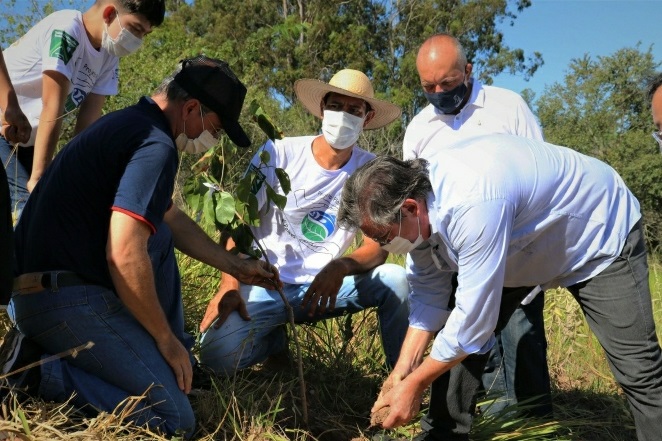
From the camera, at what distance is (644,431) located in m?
2.68

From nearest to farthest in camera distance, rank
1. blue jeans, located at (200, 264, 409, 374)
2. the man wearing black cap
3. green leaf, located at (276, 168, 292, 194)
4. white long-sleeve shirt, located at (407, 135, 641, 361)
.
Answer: white long-sleeve shirt, located at (407, 135, 641, 361) → the man wearing black cap → green leaf, located at (276, 168, 292, 194) → blue jeans, located at (200, 264, 409, 374)

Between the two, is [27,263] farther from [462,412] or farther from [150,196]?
[462,412]

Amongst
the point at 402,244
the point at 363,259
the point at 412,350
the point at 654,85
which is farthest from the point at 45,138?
the point at 654,85

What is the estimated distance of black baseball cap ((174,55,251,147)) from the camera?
8.71 ft

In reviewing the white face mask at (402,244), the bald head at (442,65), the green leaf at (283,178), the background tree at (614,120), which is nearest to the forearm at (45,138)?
the green leaf at (283,178)

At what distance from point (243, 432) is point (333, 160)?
153 cm

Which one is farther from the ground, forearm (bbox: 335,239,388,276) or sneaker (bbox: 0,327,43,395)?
forearm (bbox: 335,239,388,276)

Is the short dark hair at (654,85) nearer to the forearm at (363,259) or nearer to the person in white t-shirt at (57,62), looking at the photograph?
the forearm at (363,259)

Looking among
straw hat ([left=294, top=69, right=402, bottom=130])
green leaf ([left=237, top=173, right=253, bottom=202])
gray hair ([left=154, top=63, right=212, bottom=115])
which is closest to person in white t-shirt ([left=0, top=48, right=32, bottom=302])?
gray hair ([left=154, top=63, right=212, bottom=115])

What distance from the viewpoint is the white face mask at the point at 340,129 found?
12.1ft

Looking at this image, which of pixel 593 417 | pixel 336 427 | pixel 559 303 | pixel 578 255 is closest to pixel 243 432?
pixel 336 427

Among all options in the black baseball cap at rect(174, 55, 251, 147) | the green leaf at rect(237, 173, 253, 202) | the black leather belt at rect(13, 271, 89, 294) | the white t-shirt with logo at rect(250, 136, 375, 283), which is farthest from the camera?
the white t-shirt with logo at rect(250, 136, 375, 283)

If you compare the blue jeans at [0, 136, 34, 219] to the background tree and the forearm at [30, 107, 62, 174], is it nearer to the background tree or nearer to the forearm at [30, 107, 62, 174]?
the forearm at [30, 107, 62, 174]

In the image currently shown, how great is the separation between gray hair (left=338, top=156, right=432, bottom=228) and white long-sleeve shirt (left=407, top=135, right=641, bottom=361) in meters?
0.06
